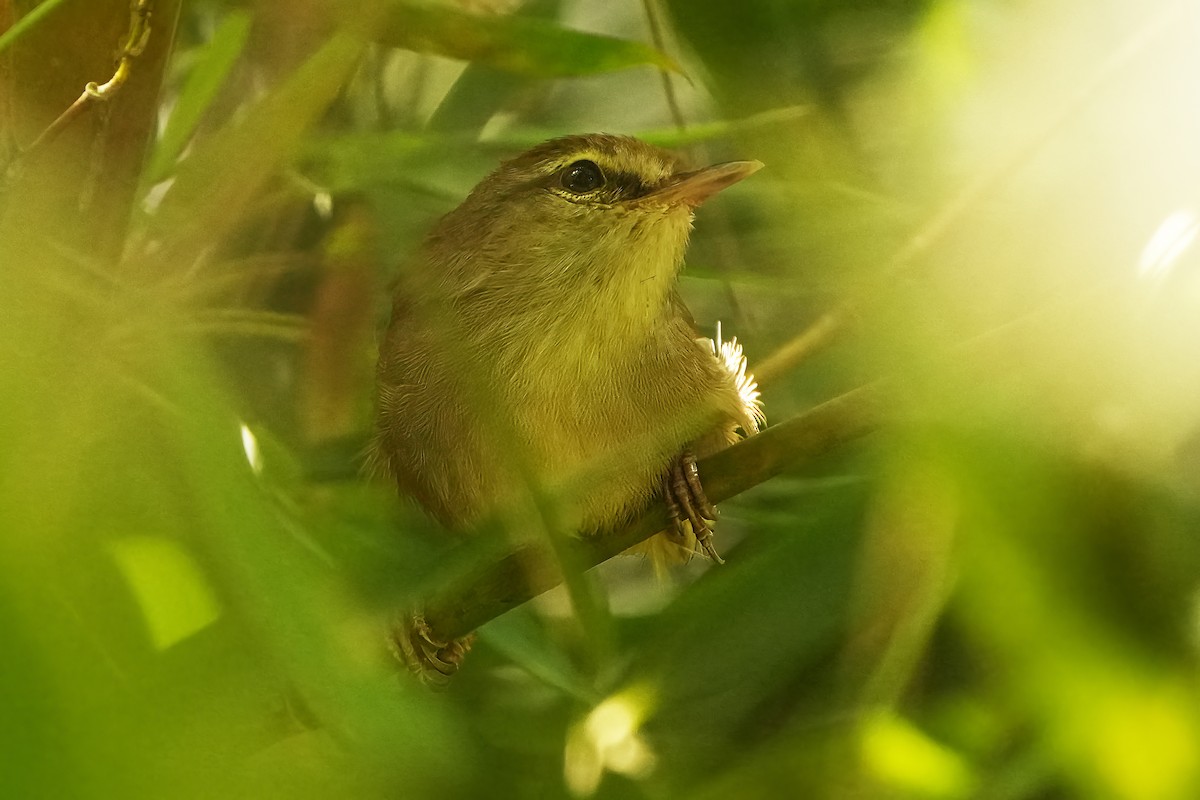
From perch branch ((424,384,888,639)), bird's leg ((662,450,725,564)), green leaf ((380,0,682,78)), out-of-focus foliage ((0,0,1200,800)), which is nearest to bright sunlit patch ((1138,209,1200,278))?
out-of-focus foliage ((0,0,1200,800))

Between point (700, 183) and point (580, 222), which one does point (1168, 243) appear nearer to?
point (700, 183)

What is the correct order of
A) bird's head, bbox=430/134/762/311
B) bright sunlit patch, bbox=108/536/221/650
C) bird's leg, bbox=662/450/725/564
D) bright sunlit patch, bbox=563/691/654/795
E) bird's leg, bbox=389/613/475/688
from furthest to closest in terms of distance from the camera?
bird's head, bbox=430/134/762/311
bird's leg, bbox=662/450/725/564
bright sunlit patch, bbox=563/691/654/795
bird's leg, bbox=389/613/475/688
bright sunlit patch, bbox=108/536/221/650

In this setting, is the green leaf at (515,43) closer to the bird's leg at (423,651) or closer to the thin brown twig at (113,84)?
the thin brown twig at (113,84)


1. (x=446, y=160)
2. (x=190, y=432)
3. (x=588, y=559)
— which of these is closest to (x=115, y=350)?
(x=190, y=432)

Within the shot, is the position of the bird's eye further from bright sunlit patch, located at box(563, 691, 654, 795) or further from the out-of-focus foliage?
bright sunlit patch, located at box(563, 691, 654, 795)

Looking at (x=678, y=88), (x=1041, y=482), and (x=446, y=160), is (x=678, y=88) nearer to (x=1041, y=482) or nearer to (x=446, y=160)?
(x=446, y=160)
